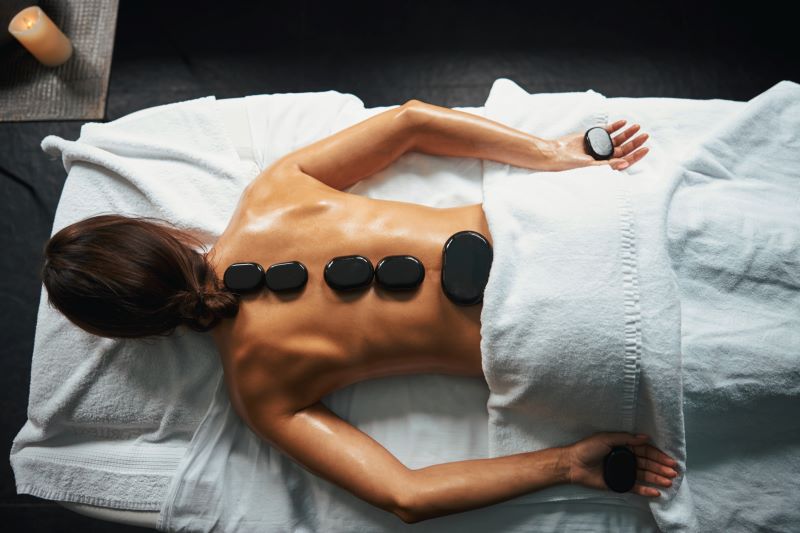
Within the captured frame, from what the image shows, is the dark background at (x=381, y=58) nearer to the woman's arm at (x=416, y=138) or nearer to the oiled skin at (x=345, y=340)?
the woman's arm at (x=416, y=138)

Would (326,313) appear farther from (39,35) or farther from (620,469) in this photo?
(39,35)

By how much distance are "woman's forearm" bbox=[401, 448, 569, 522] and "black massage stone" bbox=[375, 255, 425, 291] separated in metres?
0.33

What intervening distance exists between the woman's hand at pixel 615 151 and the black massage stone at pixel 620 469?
1.71 feet

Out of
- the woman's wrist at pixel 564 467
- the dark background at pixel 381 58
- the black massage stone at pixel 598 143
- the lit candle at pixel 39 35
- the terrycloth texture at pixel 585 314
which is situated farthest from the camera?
the dark background at pixel 381 58

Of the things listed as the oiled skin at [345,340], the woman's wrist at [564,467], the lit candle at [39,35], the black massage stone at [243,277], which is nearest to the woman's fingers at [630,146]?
the oiled skin at [345,340]

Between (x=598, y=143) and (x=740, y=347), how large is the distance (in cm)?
45

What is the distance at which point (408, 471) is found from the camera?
0.98 metres

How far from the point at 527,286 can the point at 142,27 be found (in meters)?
1.54

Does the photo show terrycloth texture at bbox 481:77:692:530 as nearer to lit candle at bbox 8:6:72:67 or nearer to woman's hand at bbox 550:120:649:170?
woman's hand at bbox 550:120:649:170

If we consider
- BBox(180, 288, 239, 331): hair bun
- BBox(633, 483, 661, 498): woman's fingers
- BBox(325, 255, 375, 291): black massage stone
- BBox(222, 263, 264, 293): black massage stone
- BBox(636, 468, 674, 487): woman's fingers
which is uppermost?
BBox(325, 255, 375, 291): black massage stone

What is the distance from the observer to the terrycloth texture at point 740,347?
0.88 metres

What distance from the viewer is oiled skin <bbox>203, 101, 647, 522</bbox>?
3.15 feet

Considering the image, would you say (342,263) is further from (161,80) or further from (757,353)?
(161,80)

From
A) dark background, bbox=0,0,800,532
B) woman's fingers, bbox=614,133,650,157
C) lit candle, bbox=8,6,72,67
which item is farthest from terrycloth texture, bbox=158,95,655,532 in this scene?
lit candle, bbox=8,6,72,67
